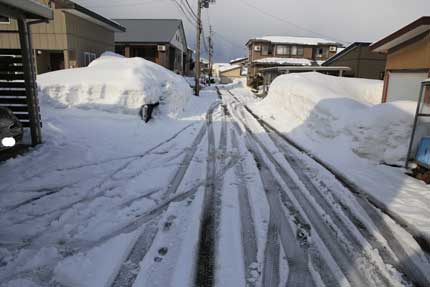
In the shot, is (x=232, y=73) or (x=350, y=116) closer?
(x=350, y=116)

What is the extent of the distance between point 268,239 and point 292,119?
910 centimetres

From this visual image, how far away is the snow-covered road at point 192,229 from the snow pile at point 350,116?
6.10ft

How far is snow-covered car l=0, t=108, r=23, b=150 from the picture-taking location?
16.4ft

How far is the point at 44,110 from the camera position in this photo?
30.0 feet

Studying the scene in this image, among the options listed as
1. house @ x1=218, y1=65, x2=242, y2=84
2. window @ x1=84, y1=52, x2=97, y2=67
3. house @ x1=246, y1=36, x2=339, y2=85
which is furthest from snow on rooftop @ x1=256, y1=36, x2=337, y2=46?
window @ x1=84, y1=52, x2=97, y2=67

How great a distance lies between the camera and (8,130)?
5.33 meters

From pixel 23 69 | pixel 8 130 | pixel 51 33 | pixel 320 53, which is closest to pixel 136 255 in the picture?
pixel 8 130

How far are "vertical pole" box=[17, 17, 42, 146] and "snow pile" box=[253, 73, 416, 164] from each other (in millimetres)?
7519

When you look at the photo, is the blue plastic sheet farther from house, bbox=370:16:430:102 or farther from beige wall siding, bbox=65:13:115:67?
beige wall siding, bbox=65:13:115:67

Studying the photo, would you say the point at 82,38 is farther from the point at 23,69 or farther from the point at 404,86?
the point at 404,86

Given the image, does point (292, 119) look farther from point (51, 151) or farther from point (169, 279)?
point (169, 279)

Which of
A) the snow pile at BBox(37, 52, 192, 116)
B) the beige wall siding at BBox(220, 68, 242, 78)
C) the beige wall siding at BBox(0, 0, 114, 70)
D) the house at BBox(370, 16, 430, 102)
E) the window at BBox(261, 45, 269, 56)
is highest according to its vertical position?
the window at BBox(261, 45, 269, 56)

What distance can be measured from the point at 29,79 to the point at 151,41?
24.0 meters

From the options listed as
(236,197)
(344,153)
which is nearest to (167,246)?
(236,197)
